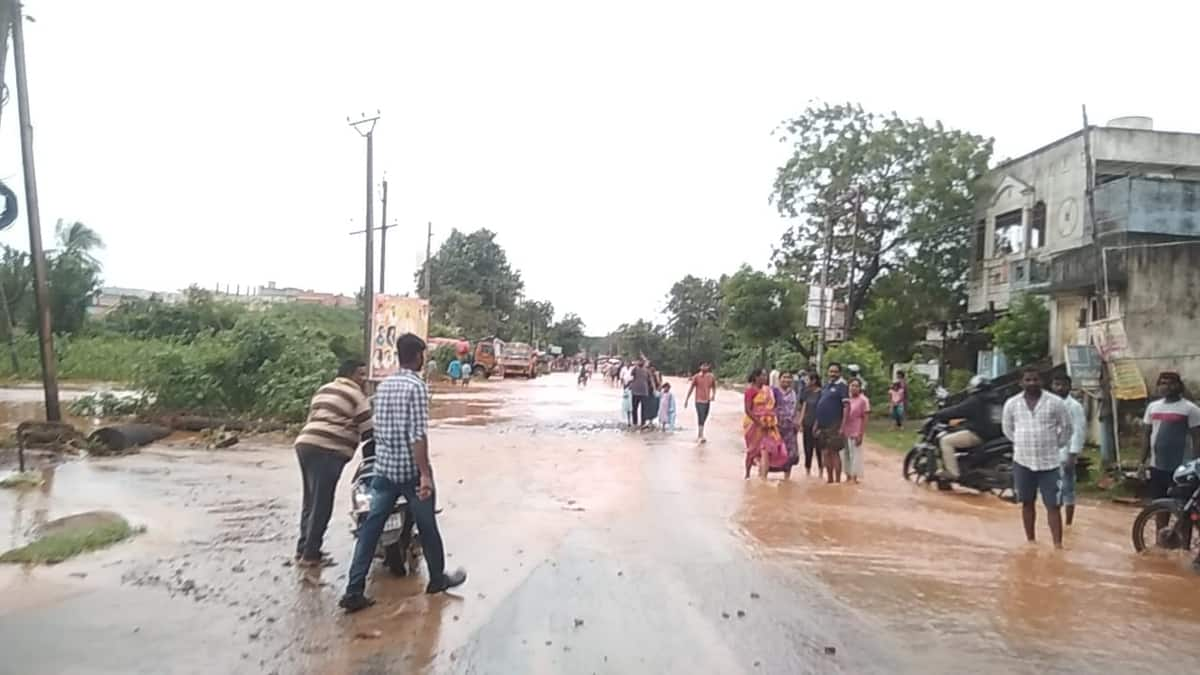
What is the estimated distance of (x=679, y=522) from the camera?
37.0 ft

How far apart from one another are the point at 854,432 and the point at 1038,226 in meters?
18.9

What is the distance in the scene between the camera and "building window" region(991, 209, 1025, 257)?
32625 mm

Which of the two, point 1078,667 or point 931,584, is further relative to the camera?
point 931,584

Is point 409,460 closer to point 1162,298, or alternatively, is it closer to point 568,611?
point 568,611

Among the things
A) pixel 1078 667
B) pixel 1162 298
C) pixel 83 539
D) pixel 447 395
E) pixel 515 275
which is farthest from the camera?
pixel 515 275

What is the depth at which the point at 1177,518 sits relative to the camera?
963cm

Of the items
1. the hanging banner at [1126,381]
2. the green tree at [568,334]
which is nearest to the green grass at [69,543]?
the hanging banner at [1126,381]

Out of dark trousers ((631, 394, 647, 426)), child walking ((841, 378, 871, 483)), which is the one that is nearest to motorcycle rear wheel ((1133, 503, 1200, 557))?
child walking ((841, 378, 871, 483))

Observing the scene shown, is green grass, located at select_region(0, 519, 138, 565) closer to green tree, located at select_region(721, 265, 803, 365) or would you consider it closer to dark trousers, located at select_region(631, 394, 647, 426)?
dark trousers, located at select_region(631, 394, 647, 426)

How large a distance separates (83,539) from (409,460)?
3.93 meters

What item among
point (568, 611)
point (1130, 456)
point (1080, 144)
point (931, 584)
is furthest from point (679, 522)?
point (1080, 144)

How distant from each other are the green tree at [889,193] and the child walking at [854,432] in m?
19.3

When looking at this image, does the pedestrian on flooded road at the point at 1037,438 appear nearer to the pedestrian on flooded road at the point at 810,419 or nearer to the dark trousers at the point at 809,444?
the pedestrian on flooded road at the point at 810,419

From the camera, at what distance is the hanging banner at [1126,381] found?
1652 cm
